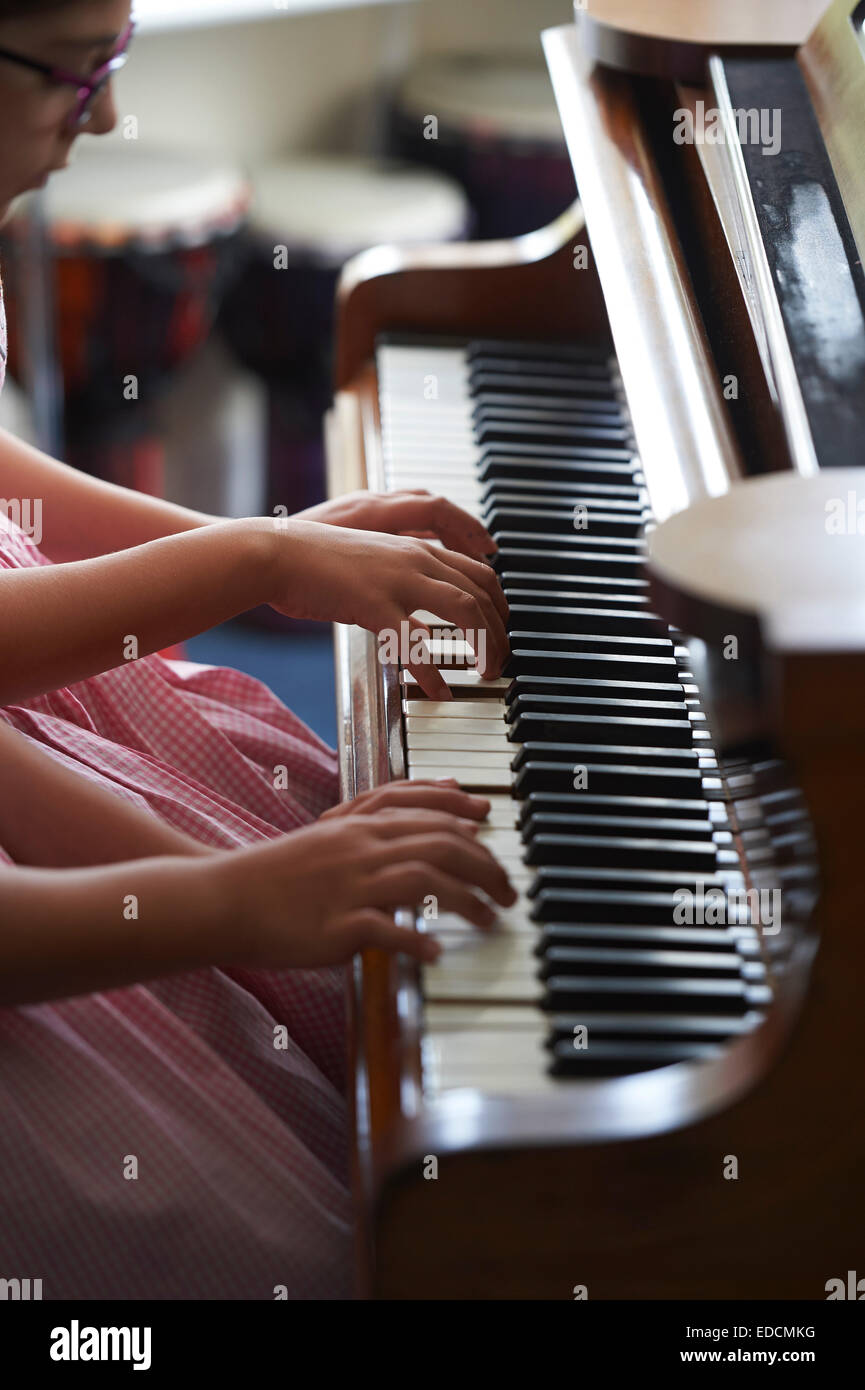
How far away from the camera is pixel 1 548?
1166 millimetres

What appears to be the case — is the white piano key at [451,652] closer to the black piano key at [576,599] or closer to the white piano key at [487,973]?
the black piano key at [576,599]

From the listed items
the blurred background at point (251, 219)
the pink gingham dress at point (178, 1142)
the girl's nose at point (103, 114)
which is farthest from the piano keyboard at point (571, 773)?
the blurred background at point (251, 219)

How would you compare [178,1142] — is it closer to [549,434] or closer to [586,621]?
[586,621]

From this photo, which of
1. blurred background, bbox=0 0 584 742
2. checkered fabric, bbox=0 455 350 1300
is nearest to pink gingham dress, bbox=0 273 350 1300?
checkered fabric, bbox=0 455 350 1300

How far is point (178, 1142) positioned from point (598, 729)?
405 mm

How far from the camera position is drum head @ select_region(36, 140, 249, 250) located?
2.67m

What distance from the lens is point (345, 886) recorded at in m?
0.84

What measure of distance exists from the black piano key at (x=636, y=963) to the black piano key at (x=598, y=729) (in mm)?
217

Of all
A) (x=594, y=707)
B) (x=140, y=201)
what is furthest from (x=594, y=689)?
(x=140, y=201)

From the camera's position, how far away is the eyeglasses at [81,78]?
3.01 feet

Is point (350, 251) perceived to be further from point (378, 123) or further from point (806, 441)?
point (806, 441)

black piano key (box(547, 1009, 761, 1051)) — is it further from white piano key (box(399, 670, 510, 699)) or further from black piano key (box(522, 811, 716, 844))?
white piano key (box(399, 670, 510, 699))
